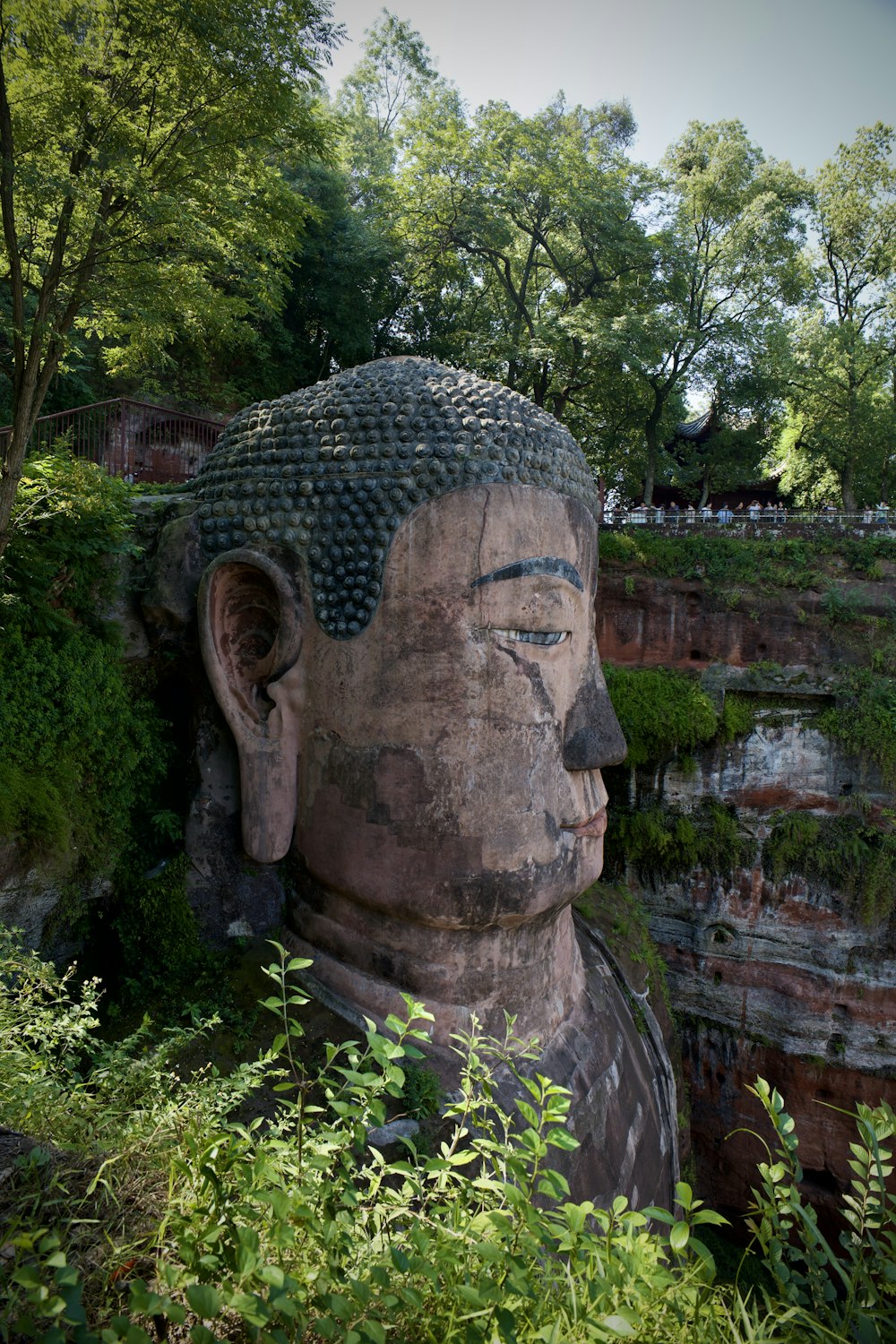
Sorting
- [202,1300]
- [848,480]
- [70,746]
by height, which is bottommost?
[202,1300]

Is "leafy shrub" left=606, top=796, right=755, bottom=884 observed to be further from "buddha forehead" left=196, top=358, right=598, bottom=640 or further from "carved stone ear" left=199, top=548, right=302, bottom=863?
"carved stone ear" left=199, top=548, right=302, bottom=863

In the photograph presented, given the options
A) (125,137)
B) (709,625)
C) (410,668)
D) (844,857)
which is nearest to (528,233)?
(709,625)

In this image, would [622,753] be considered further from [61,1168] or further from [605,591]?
[605,591]

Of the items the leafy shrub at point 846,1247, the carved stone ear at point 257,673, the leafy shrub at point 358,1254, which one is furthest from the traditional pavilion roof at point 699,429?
the leafy shrub at point 358,1254

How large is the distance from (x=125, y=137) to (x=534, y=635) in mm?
3406

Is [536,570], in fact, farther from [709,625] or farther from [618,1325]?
[709,625]

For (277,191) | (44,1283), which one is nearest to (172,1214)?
(44,1283)

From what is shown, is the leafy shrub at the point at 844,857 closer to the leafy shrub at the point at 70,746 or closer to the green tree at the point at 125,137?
the leafy shrub at the point at 70,746

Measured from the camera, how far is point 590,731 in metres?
4.09

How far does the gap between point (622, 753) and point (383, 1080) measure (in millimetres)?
2739

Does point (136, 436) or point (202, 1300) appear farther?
point (136, 436)

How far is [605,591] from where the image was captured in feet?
42.1

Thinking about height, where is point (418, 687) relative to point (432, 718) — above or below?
above

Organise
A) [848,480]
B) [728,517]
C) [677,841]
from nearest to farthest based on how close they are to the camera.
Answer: [677,841] → [728,517] → [848,480]
